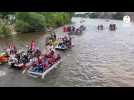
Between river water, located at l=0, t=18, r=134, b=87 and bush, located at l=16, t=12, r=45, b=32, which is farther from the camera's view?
bush, located at l=16, t=12, r=45, b=32

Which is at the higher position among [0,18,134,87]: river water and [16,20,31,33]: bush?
[16,20,31,33]: bush

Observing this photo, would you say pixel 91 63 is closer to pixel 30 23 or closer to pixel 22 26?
pixel 30 23

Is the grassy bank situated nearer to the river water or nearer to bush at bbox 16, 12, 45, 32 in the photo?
bush at bbox 16, 12, 45, 32

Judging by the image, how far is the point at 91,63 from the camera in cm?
948

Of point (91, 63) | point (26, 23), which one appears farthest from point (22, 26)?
point (91, 63)

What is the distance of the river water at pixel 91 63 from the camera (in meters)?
7.50

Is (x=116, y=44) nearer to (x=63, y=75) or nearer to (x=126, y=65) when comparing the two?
(x=126, y=65)

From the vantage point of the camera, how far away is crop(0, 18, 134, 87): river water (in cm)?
750

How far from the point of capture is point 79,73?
836 cm

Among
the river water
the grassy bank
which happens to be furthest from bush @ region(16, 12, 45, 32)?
the river water

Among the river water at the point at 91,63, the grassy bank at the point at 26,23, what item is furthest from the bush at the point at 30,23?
the river water at the point at 91,63

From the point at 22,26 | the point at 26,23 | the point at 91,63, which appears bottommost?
the point at 91,63
